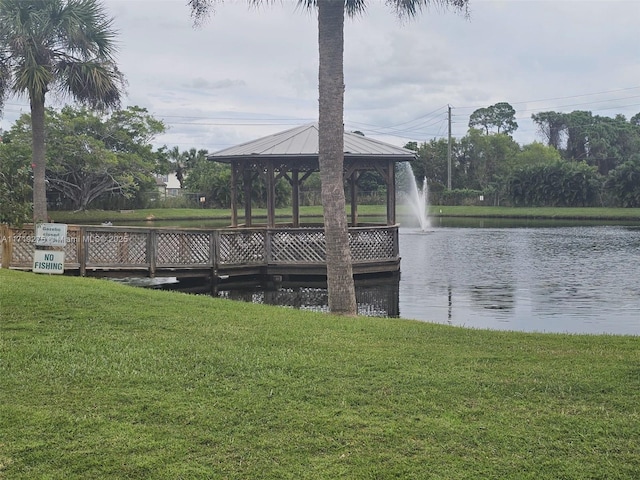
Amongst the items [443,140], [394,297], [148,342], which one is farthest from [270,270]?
[443,140]

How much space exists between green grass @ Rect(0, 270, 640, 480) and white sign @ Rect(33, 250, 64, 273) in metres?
3.02

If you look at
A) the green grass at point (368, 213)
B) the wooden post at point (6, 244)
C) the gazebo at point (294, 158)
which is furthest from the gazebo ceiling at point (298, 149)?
the green grass at point (368, 213)

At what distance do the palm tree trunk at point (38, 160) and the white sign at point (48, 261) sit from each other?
7380 mm

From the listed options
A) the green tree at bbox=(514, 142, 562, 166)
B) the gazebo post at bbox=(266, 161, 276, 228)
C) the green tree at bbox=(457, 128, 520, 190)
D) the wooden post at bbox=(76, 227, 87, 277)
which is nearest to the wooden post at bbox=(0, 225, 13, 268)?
the wooden post at bbox=(76, 227, 87, 277)

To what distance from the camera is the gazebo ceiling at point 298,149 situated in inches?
785

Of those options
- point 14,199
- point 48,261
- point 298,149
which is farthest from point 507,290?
point 14,199

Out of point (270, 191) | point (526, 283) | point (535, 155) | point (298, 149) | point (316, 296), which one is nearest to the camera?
point (316, 296)

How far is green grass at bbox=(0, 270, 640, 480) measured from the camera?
175 inches

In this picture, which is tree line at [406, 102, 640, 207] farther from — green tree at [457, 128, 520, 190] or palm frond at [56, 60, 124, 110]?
palm frond at [56, 60, 124, 110]

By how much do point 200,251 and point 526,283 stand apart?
8.55m

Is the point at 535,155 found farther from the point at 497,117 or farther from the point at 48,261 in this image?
the point at 48,261

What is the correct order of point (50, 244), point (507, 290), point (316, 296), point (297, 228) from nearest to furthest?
1. point (50, 244)
2. point (316, 296)
3. point (507, 290)
4. point (297, 228)

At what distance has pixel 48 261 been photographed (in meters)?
11.4

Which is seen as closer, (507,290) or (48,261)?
(48,261)
